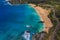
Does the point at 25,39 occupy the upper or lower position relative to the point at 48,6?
lower

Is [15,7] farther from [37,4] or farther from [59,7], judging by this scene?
[59,7]

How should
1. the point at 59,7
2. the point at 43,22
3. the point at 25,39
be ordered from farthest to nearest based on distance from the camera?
the point at 59,7, the point at 43,22, the point at 25,39

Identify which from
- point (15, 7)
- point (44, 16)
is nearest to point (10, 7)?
point (15, 7)

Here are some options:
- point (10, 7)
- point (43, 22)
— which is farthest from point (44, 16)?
point (10, 7)

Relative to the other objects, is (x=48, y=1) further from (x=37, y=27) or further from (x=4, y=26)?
(x=4, y=26)

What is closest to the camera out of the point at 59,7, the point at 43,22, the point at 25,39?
the point at 25,39

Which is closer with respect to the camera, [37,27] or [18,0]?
[37,27]
